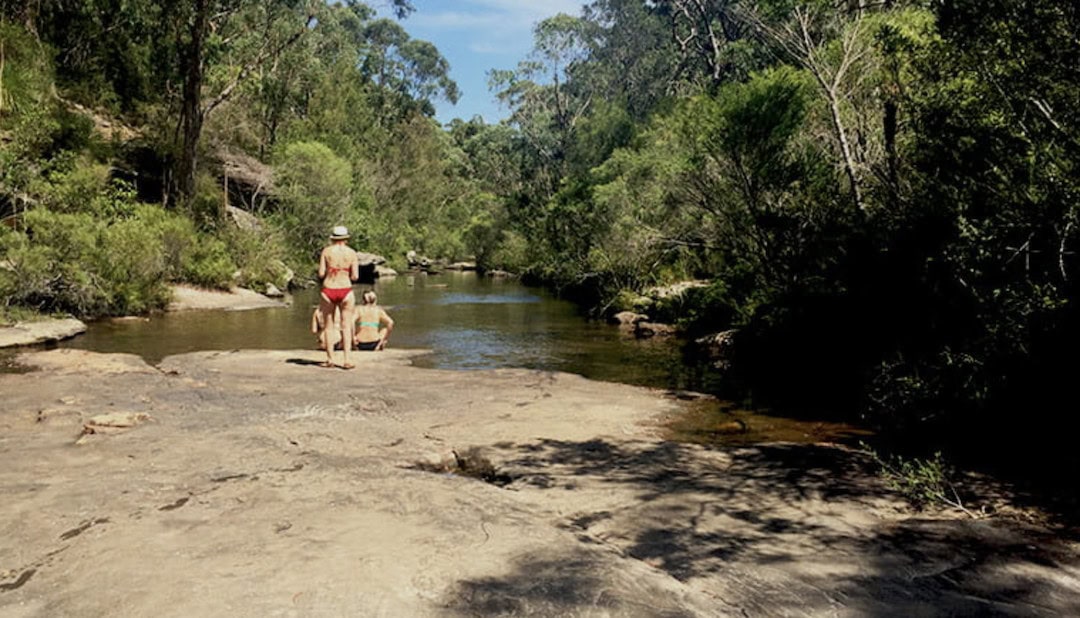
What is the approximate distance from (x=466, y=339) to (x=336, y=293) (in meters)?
8.54

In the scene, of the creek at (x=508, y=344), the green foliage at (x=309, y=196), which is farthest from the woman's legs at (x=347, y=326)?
the green foliage at (x=309, y=196)

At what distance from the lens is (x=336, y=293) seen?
11602mm

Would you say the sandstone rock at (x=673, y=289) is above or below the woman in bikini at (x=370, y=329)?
above

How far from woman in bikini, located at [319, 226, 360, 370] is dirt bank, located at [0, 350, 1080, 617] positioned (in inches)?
122

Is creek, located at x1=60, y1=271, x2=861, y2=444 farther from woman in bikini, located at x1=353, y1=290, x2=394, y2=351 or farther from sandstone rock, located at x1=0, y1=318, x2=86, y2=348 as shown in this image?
woman in bikini, located at x1=353, y1=290, x2=394, y2=351

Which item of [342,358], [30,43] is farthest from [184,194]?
[342,358]

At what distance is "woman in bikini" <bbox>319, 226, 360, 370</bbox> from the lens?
446 inches

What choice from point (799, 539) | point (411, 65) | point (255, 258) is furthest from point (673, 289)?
point (411, 65)

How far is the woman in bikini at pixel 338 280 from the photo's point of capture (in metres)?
11.3

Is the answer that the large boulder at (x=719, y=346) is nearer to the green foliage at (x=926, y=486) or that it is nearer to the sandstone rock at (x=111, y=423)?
the green foliage at (x=926, y=486)

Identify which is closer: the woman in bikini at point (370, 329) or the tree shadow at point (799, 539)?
the tree shadow at point (799, 539)

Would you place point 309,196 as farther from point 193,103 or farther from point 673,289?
point 673,289

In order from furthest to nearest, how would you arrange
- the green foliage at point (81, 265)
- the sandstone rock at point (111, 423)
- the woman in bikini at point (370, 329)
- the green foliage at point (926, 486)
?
the green foliage at point (81, 265) < the woman in bikini at point (370, 329) < the sandstone rock at point (111, 423) < the green foliage at point (926, 486)

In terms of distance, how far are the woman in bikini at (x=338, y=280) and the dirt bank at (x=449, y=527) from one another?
310 cm
